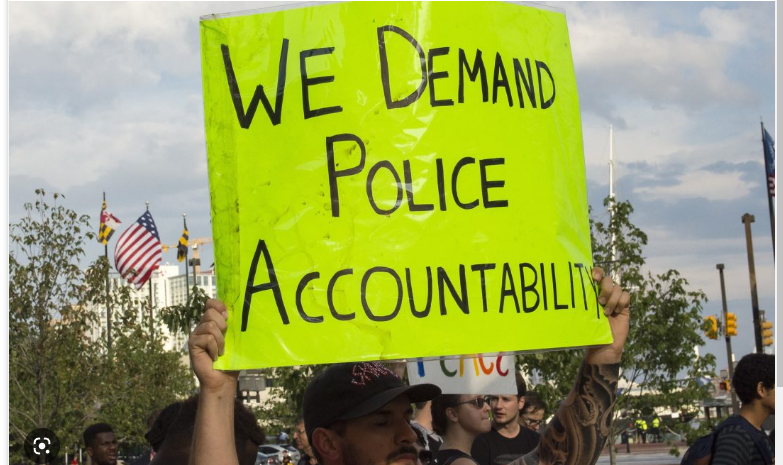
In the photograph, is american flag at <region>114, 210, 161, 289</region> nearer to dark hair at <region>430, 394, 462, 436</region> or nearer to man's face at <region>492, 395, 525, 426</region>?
man's face at <region>492, 395, 525, 426</region>

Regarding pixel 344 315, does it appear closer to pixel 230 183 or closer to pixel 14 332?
pixel 230 183

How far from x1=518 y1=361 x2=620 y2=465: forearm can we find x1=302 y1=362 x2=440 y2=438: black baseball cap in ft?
1.69

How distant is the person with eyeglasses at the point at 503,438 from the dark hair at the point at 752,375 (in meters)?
1.91

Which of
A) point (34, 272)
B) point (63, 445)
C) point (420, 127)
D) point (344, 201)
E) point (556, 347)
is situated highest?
point (34, 272)

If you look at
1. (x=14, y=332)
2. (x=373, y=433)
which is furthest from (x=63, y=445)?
(x=373, y=433)

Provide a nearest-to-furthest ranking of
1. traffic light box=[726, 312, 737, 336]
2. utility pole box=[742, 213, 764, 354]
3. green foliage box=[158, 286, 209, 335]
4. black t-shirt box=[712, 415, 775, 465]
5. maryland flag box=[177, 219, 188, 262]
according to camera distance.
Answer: black t-shirt box=[712, 415, 775, 465] < green foliage box=[158, 286, 209, 335] < utility pole box=[742, 213, 764, 354] < traffic light box=[726, 312, 737, 336] < maryland flag box=[177, 219, 188, 262]

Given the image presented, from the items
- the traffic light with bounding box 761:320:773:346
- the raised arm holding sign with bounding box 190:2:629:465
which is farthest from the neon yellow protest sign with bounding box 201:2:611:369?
the traffic light with bounding box 761:320:773:346

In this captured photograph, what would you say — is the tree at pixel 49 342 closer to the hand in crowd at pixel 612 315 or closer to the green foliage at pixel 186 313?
the green foliage at pixel 186 313

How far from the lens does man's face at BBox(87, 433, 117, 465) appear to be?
9.52 m

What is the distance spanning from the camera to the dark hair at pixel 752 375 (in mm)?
5789

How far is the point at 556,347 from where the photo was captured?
321cm

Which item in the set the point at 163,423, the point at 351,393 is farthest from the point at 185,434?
the point at 351,393

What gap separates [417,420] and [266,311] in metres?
4.60

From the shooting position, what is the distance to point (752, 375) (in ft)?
19.2
